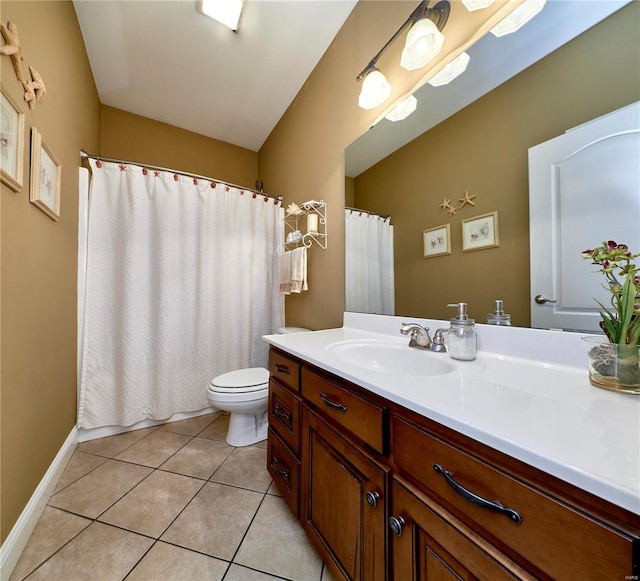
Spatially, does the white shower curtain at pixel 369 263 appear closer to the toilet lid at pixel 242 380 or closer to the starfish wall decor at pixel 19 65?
the toilet lid at pixel 242 380

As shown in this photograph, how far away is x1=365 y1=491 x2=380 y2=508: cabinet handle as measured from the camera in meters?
0.67

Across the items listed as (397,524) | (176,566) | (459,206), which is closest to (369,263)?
(459,206)

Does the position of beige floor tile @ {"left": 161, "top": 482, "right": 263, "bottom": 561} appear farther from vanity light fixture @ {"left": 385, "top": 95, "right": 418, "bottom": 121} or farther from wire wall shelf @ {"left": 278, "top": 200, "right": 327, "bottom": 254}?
vanity light fixture @ {"left": 385, "top": 95, "right": 418, "bottom": 121}

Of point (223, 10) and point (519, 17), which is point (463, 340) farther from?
point (223, 10)

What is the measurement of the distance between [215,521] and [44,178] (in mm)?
1712

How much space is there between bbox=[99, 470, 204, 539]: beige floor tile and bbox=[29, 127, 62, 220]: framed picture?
1399mm

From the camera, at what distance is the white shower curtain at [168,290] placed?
183 cm

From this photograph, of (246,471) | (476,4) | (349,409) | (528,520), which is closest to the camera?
(528,520)

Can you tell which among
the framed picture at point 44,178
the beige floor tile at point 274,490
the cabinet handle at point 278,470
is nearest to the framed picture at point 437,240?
the cabinet handle at point 278,470

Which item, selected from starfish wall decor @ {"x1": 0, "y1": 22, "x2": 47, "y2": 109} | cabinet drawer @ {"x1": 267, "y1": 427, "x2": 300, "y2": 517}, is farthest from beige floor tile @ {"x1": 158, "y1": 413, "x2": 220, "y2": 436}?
starfish wall decor @ {"x1": 0, "y1": 22, "x2": 47, "y2": 109}

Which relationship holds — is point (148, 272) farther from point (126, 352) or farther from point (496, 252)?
point (496, 252)

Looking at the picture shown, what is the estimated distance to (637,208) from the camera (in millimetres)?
673

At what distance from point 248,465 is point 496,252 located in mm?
1647

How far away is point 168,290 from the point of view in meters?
2.05
